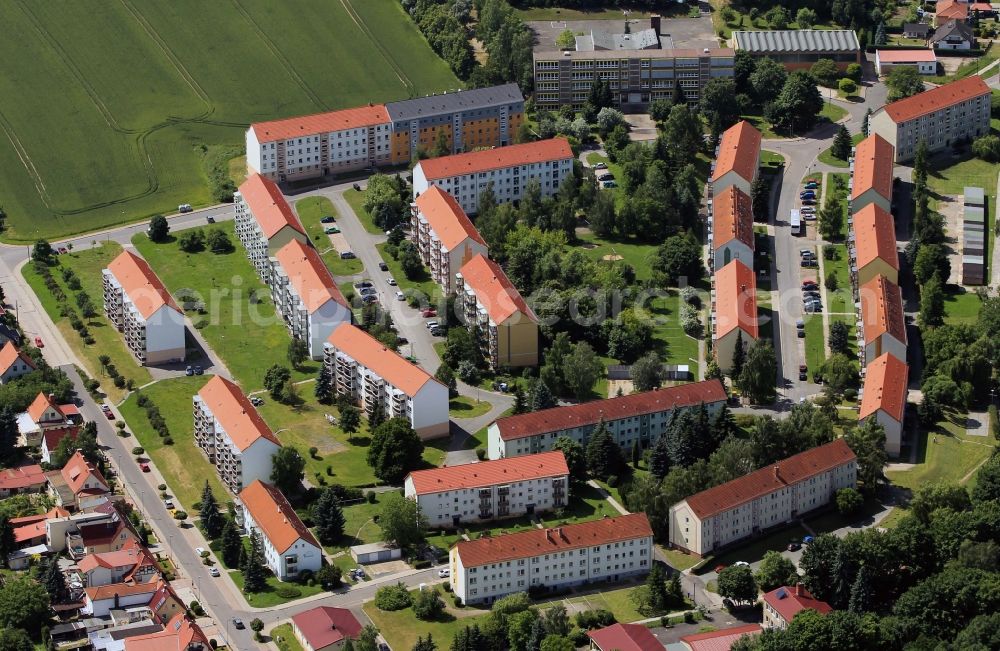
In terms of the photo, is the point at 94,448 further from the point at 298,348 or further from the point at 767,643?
the point at 767,643

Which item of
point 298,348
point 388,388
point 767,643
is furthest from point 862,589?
point 298,348

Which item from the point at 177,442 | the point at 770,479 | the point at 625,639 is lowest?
the point at 625,639

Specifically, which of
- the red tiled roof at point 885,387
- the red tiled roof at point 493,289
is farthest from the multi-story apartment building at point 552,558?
the red tiled roof at point 493,289

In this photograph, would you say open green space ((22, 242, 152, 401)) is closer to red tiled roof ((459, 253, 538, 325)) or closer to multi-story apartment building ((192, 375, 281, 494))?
multi-story apartment building ((192, 375, 281, 494))

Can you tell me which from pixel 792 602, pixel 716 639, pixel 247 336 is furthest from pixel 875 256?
pixel 247 336

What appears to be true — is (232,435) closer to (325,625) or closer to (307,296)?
(307,296)

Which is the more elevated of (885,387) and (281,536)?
(885,387)
